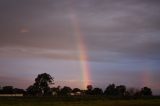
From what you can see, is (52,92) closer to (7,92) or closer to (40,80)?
(40,80)

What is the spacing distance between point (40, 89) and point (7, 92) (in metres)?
22.7

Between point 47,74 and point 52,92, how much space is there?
13.2m

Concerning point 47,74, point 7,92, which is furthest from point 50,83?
point 7,92

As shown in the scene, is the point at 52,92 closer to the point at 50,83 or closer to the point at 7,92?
the point at 50,83

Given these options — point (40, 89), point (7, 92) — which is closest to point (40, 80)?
point (40, 89)

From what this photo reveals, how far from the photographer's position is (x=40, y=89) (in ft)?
623

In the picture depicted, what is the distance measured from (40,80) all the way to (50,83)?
6057mm

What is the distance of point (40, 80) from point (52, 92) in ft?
38.2

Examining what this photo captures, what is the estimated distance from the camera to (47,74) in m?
190

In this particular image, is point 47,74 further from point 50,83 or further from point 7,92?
point 7,92

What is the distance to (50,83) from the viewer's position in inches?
7554

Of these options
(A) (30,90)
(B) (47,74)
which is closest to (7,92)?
(A) (30,90)

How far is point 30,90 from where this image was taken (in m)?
192

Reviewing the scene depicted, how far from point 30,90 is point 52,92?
13184 millimetres
